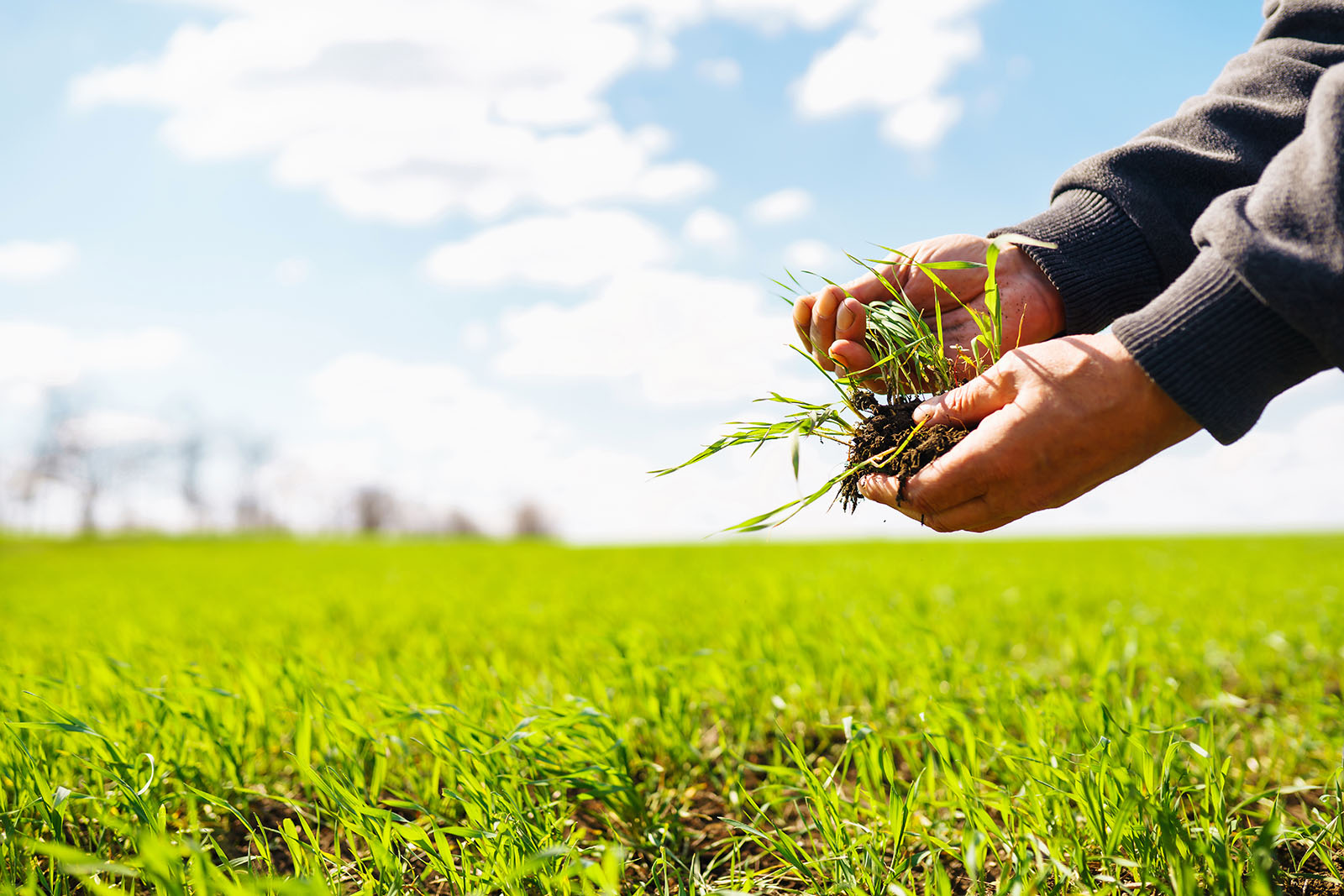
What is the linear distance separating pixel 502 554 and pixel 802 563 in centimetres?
680

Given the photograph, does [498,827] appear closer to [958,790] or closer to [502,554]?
[958,790]

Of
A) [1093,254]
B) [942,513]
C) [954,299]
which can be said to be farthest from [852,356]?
[1093,254]

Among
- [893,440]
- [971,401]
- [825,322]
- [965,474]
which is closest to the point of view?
[965,474]

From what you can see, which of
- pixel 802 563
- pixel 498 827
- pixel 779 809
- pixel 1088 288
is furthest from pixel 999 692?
pixel 802 563

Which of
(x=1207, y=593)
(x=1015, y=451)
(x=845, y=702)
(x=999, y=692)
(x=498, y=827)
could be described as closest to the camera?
(x=1015, y=451)

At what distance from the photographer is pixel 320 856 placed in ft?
6.39

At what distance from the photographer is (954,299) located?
2.53 meters

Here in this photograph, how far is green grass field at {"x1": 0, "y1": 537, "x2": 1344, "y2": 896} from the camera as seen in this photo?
1922mm

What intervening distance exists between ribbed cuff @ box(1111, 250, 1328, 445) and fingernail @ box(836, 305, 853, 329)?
797 millimetres

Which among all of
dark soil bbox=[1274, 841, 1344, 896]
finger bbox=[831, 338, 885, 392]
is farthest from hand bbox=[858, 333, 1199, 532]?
dark soil bbox=[1274, 841, 1344, 896]

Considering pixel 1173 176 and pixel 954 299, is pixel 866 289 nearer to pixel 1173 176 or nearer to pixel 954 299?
pixel 954 299

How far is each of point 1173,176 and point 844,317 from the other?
1042 millimetres

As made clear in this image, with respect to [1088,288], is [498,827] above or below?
below

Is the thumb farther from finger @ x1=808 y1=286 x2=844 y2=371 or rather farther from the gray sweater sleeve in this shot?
the gray sweater sleeve
